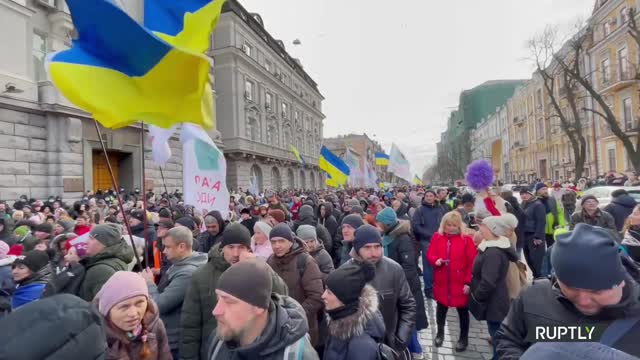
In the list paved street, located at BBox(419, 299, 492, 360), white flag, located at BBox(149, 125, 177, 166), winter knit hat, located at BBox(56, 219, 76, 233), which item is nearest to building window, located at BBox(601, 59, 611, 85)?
paved street, located at BBox(419, 299, 492, 360)

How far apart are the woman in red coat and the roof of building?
30.1 meters

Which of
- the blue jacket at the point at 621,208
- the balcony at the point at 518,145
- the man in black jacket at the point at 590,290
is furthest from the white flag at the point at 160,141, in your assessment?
the balcony at the point at 518,145

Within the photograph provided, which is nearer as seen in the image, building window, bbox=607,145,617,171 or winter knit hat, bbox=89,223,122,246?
winter knit hat, bbox=89,223,122,246

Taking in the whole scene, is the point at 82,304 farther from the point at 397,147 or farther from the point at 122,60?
the point at 397,147

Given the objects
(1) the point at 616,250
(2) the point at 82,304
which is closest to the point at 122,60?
(2) the point at 82,304

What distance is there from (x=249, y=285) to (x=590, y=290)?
5.38 ft

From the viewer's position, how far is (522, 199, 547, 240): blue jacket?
715 centimetres

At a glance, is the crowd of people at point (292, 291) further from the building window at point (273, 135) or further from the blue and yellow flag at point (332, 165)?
the building window at point (273, 135)

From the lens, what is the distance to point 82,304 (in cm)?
146

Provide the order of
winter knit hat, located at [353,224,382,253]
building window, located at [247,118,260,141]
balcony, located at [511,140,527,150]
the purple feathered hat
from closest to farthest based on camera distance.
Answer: winter knit hat, located at [353,224,382,253] < the purple feathered hat < building window, located at [247,118,260,141] < balcony, located at [511,140,527,150]

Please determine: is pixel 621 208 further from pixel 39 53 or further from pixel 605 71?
pixel 605 71

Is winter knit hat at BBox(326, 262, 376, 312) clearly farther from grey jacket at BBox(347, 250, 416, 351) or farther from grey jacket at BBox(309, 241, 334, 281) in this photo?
grey jacket at BBox(309, 241, 334, 281)

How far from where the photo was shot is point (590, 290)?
1686 millimetres

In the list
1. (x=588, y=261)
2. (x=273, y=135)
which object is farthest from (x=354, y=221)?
(x=273, y=135)
